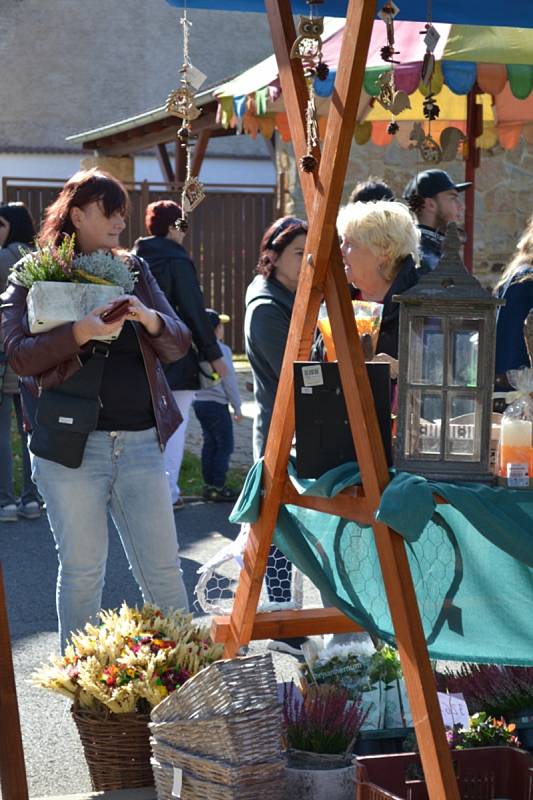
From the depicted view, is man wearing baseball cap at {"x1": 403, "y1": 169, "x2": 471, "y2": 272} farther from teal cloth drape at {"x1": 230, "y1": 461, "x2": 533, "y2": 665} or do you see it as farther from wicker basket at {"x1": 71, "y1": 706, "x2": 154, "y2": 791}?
wicker basket at {"x1": 71, "y1": 706, "x2": 154, "y2": 791}

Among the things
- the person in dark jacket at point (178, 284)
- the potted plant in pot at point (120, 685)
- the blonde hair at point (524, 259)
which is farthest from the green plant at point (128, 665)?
the person in dark jacket at point (178, 284)

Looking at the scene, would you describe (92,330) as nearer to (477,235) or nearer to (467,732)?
(467,732)

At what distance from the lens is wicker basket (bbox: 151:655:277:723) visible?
2.89 m

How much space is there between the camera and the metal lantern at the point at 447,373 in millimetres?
2625

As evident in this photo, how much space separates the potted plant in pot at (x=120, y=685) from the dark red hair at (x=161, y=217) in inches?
138

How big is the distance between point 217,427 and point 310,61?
5.58 m

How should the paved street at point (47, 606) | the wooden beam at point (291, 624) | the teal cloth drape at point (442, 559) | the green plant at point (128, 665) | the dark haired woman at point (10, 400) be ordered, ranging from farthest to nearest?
1. the dark haired woman at point (10, 400)
2. the paved street at point (47, 606)
3. the green plant at point (128, 665)
4. the wooden beam at point (291, 624)
5. the teal cloth drape at point (442, 559)

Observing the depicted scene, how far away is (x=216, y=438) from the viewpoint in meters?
8.18

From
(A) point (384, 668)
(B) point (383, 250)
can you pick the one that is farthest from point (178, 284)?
(A) point (384, 668)

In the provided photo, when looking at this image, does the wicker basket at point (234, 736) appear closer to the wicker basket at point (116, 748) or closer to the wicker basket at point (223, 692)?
the wicker basket at point (223, 692)

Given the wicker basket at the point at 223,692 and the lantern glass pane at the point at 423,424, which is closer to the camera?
the lantern glass pane at the point at 423,424

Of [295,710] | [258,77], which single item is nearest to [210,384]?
[258,77]

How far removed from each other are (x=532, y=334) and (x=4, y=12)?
26.5 metres

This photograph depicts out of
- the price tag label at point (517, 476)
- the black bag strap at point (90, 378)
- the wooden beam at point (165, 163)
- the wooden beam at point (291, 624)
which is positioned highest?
the wooden beam at point (165, 163)
